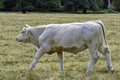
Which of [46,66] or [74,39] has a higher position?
[74,39]

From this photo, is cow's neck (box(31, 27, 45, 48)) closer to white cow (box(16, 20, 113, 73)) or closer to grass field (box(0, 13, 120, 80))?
white cow (box(16, 20, 113, 73))

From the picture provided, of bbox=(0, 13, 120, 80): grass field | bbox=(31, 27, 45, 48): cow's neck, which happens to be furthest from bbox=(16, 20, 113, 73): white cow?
bbox=(0, 13, 120, 80): grass field

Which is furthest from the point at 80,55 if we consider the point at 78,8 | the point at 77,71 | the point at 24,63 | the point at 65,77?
the point at 78,8

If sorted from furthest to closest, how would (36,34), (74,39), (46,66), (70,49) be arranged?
1. (46,66)
2. (36,34)
3. (70,49)
4. (74,39)

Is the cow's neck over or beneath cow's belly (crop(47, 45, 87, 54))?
over

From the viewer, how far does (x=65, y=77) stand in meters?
9.45

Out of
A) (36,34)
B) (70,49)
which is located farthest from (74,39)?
(36,34)

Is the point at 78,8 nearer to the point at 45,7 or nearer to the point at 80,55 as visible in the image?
the point at 45,7

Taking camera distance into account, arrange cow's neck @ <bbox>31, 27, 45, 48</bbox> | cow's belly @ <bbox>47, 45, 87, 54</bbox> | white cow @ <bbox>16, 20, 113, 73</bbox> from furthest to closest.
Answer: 1. cow's neck @ <bbox>31, 27, 45, 48</bbox>
2. cow's belly @ <bbox>47, 45, 87, 54</bbox>
3. white cow @ <bbox>16, 20, 113, 73</bbox>

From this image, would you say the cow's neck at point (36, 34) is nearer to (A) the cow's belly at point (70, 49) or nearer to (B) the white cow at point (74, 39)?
(B) the white cow at point (74, 39)

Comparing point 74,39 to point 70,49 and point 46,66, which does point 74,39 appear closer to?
point 70,49

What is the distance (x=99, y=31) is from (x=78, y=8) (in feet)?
242

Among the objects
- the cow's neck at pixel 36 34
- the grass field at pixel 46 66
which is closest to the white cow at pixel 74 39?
the cow's neck at pixel 36 34

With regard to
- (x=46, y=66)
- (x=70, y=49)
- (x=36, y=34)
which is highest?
(x=36, y=34)
